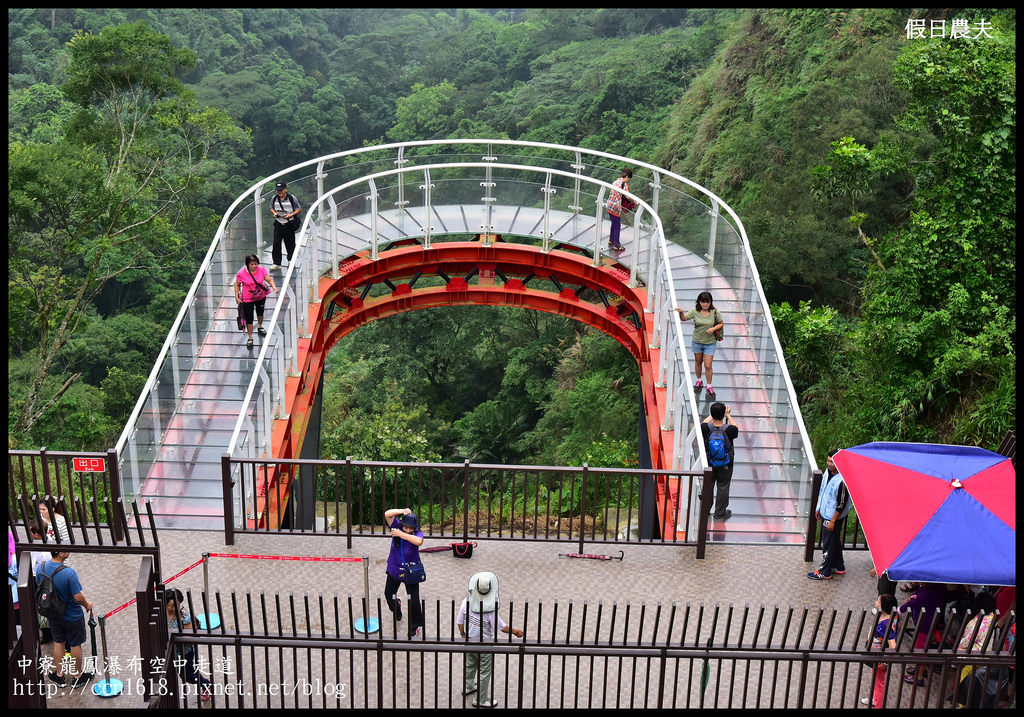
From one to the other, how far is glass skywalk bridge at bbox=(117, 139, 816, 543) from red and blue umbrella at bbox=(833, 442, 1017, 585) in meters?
1.31

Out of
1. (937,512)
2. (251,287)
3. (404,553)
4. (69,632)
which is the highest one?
(251,287)

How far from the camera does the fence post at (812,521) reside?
9367 mm

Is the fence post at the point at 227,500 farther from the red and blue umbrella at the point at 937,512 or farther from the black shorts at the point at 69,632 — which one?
the red and blue umbrella at the point at 937,512

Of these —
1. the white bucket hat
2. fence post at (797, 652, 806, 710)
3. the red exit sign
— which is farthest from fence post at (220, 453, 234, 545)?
fence post at (797, 652, 806, 710)

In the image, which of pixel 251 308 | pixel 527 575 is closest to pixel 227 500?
pixel 527 575

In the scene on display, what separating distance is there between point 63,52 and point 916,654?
4769cm

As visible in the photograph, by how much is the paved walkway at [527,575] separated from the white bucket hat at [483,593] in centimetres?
129

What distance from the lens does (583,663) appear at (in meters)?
8.24

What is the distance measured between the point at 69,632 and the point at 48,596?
37 cm

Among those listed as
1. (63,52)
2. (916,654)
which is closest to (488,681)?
(916,654)

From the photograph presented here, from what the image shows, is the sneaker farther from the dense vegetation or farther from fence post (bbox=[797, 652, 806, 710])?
the dense vegetation

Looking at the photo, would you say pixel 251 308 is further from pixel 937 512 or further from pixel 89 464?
pixel 937 512

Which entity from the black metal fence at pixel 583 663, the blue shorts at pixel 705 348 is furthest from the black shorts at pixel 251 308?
the blue shorts at pixel 705 348

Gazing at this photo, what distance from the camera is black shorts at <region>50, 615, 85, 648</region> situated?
7.59 meters
